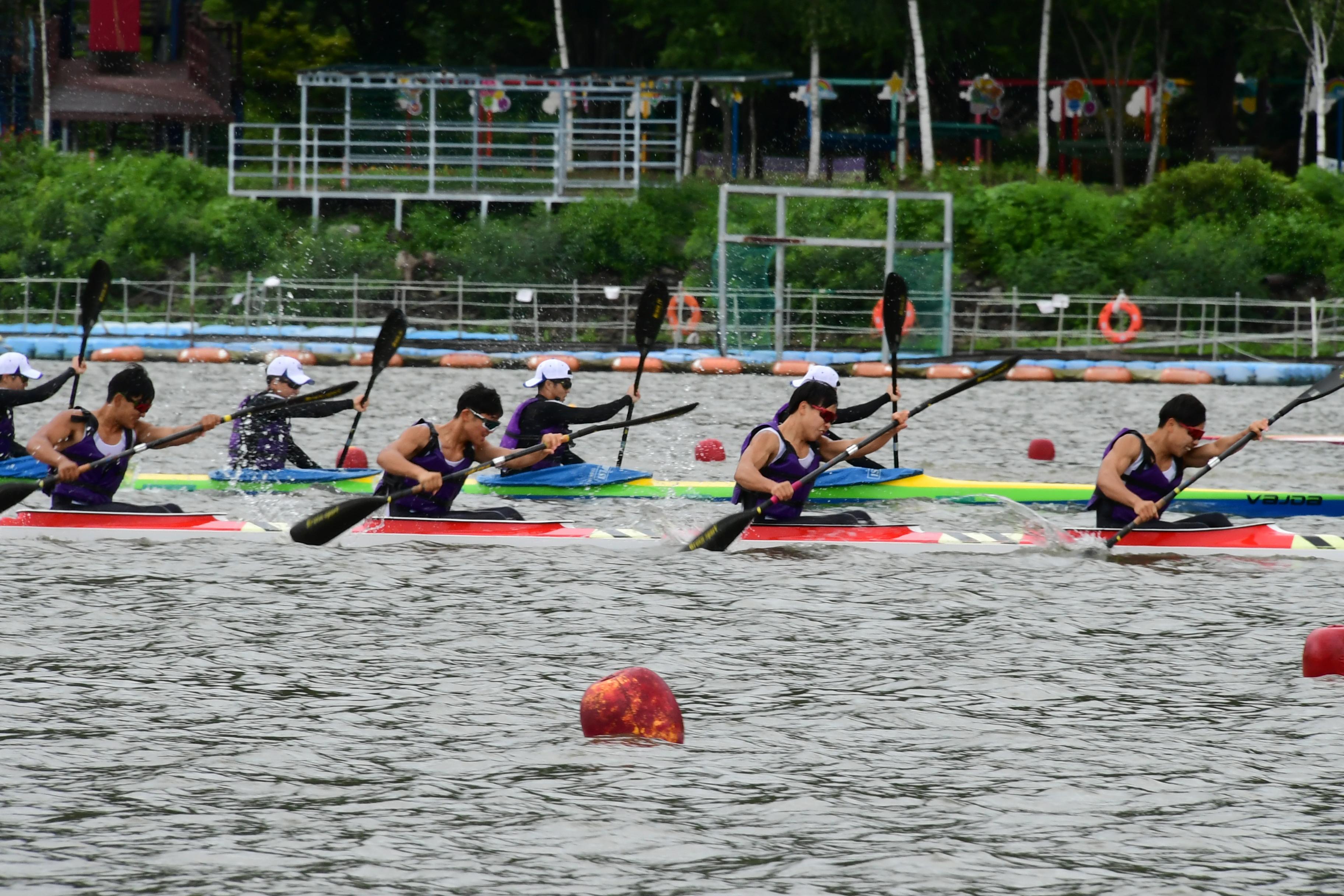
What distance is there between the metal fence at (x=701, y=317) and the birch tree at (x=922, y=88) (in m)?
5.44

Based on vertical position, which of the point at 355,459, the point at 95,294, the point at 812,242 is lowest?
the point at 355,459

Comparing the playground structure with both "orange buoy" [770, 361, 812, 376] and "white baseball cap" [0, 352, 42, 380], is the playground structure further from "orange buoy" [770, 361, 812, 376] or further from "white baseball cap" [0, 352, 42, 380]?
"white baseball cap" [0, 352, 42, 380]

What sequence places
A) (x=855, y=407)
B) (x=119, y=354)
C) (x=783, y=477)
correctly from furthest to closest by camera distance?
(x=119, y=354), (x=855, y=407), (x=783, y=477)

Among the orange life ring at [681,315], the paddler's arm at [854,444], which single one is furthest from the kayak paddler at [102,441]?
the orange life ring at [681,315]

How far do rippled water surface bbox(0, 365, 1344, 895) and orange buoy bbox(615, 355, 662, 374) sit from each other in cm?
1437

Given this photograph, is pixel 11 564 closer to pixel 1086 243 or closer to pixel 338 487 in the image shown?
pixel 338 487

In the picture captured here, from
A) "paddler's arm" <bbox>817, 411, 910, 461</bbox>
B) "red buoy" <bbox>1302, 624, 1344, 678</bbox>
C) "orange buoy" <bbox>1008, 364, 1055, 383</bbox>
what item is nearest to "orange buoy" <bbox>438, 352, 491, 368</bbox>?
"orange buoy" <bbox>1008, 364, 1055, 383</bbox>

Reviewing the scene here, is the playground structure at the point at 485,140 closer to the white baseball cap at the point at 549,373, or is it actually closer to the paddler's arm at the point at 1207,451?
the white baseball cap at the point at 549,373

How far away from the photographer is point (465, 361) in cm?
2941

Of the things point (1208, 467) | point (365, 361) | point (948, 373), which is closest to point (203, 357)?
point (365, 361)

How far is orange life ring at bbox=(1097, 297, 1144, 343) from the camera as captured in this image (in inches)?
1204

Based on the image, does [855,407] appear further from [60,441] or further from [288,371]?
[60,441]

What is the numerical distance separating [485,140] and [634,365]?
12.7 metres

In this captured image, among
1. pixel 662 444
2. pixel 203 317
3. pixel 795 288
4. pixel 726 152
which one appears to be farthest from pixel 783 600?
pixel 726 152
